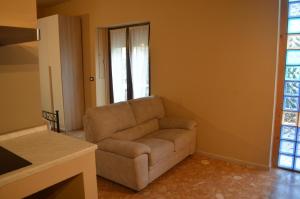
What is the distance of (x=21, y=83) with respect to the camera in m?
1.98

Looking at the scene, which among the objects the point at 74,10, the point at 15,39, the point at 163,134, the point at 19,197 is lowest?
the point at 163,134

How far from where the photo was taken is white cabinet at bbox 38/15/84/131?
16.2 feet

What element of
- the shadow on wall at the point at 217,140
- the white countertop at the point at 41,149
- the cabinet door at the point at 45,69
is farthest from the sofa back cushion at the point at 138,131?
the cabinet door at the point at 45,69

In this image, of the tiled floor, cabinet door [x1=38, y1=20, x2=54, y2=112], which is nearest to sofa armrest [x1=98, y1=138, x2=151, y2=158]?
the tiled floor

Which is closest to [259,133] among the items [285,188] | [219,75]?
[285,188]

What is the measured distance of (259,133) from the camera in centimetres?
334

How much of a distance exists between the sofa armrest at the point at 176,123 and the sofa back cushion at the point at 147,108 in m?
0.13

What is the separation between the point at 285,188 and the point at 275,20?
2.04 metres

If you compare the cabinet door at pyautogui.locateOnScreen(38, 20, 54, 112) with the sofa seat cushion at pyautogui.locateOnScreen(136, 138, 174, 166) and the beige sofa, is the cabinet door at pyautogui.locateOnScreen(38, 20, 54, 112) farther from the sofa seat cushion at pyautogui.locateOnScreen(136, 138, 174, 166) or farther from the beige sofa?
the sofa seat cushion at pyautogui.locateOnScreen(136, 138, 174, 166)

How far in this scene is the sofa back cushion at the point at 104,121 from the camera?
3035mm

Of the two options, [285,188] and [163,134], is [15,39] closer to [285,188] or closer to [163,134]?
[163,134]

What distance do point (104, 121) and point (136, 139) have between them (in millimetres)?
585

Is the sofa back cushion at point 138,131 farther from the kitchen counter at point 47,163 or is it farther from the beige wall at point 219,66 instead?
the kitchen counter at point 47,163

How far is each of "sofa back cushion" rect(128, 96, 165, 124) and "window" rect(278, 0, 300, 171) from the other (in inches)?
70.1
